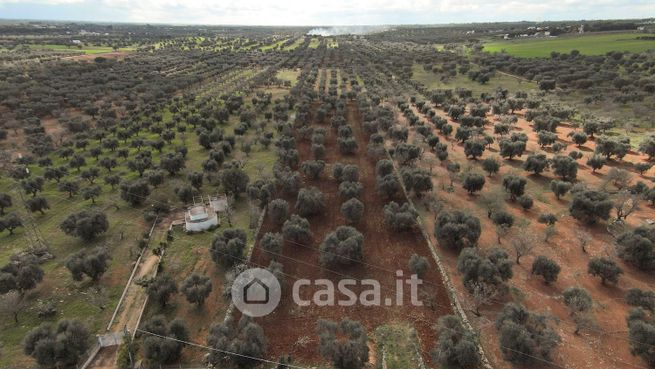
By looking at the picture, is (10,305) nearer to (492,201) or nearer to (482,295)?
(482,295)

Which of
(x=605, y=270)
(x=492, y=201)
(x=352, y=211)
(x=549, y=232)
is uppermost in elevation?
(x=352, y=211)

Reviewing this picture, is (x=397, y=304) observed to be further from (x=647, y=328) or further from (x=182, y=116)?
(x=182, y=116)

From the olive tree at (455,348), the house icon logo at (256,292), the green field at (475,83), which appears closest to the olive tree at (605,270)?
the olive tree at (455,348)

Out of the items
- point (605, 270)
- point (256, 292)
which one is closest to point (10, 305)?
point (256, 292)

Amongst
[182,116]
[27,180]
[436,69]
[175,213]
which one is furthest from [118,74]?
[436,69]

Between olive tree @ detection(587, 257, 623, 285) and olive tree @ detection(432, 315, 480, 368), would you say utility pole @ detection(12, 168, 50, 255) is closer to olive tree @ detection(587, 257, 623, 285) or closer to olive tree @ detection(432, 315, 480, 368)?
olive tree @ detection(432, 315, 480, 368)

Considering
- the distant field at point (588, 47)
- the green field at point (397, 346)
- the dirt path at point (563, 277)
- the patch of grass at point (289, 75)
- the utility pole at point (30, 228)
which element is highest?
the distant field at point (588, 47)

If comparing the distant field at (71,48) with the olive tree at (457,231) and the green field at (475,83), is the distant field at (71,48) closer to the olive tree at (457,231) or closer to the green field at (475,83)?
the green field at (475,83)
